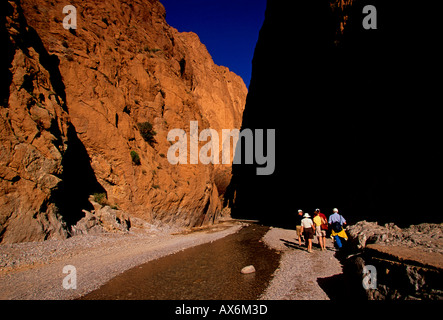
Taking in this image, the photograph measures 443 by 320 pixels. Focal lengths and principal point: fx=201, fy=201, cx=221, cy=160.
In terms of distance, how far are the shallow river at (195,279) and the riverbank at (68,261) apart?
0.79 metres

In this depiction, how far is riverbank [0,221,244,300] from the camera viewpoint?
22.5 feet

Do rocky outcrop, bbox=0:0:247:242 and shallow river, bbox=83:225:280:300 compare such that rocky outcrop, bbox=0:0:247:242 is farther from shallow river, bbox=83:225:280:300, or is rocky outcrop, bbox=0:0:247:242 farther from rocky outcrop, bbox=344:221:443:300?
rocky outcrop, bbox=344:221:443:300

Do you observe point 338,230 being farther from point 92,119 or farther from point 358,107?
point 92,119

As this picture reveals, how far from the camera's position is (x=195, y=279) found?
8.37 metres

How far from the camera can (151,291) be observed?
727cm

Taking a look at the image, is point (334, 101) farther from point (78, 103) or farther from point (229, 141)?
point (229, 141)

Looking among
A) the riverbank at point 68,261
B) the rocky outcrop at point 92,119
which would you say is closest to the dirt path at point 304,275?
the riverbank at point 68,261

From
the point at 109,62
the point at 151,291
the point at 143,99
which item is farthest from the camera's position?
the point at 143,99

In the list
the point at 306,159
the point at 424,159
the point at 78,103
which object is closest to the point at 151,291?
the point at 424,159

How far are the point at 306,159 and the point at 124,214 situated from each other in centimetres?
2454

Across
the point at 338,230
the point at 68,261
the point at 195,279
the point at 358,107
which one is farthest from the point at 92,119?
the point at 358,107

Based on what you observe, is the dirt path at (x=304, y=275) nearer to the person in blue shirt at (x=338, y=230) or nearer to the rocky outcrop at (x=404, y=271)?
the person in blue shirt at (x=338, y=230)

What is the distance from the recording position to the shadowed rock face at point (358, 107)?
1059 cm

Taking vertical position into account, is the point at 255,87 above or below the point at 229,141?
above
